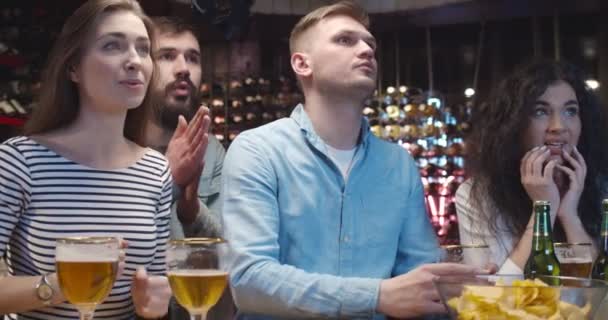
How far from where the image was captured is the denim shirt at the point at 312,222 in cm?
179

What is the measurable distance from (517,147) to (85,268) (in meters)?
1.80

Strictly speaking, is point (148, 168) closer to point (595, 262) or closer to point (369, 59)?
point (369, 59)

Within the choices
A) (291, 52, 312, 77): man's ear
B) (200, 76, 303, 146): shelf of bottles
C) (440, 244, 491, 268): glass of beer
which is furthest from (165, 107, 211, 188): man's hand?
(200, 76, 303, 146): shelf of bottles

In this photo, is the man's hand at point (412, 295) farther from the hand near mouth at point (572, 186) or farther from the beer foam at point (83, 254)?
the hand near mouth at point (572, 186)

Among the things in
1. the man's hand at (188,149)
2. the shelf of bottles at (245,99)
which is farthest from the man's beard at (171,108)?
the shelf of bottles at (245,99)

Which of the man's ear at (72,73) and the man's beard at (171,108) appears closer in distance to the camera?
the man's ear at (72,73)

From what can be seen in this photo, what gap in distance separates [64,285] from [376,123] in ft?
24.0

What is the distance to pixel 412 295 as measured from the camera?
1.62 metres

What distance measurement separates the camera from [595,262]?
174 cm

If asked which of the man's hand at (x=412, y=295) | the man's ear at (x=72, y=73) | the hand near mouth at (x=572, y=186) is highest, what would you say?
the man's ear at (x=72, y=73)

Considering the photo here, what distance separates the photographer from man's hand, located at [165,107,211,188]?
1.97 m

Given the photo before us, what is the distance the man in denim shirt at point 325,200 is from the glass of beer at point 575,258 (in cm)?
34

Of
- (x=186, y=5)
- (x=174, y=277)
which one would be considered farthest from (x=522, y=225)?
(x=186, y=5)

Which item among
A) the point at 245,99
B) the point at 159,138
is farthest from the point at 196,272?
the point at 245,99
